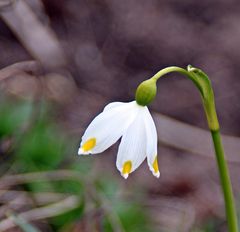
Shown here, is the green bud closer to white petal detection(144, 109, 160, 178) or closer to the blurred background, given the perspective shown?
white petal detection(144, 109, 160, 178)

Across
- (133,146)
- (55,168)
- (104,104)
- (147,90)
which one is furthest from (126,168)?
(104,104)

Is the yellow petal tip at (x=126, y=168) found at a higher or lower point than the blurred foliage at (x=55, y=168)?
higher

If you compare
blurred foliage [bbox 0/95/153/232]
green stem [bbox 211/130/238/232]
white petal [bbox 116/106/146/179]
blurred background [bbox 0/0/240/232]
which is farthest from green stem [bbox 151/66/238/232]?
blurred foliage [bbox 0/95/153/232]

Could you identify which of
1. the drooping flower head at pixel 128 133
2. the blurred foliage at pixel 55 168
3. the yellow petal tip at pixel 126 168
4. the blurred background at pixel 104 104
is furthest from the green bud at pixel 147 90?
the blurred foliage at pixel 55 168

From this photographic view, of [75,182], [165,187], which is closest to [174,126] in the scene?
[165,187]

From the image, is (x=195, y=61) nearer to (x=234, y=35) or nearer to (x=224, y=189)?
(x=234, y=35)

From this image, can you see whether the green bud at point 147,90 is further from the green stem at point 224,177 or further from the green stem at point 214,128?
A: the green stem at point 224,177

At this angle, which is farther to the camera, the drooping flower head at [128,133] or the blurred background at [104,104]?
the blurred background at [104,104]
